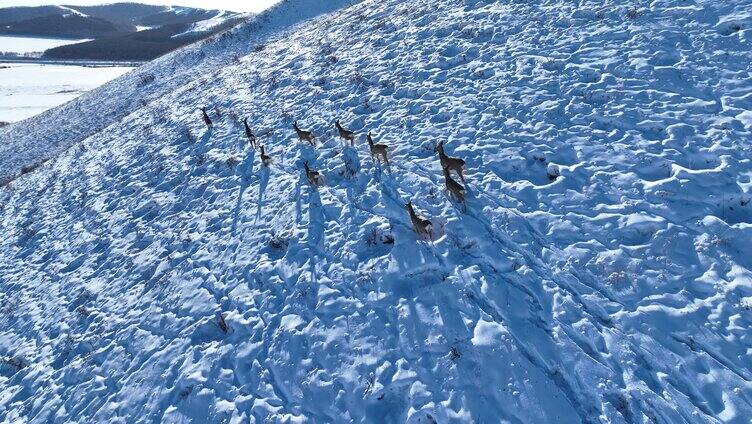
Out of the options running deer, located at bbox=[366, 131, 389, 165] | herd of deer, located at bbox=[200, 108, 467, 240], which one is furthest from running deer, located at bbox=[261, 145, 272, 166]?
running deer, located at bbox=[366, 131, 389, 165]

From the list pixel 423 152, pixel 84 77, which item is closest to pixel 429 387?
pixel 423 152

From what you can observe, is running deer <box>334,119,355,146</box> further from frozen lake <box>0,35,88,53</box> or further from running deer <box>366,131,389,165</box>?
frozen lake <box>0,35,88,53</box>

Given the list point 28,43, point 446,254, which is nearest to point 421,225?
point 446,254

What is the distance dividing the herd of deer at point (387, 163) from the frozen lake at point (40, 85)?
48.9 metres

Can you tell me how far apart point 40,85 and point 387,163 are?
7649 centimetres

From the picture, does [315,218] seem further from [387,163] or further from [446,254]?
[446,254]

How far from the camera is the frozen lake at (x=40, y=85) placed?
5106cm

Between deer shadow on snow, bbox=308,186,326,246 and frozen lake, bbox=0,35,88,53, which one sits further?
frozen lake, bbox=0,35,88,53

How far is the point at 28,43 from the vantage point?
413 ft

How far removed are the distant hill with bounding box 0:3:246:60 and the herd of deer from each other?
88.3m

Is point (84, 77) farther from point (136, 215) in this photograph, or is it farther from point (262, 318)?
point (262, 318)

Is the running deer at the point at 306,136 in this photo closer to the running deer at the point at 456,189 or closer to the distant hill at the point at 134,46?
the running deer at the point at 456,189

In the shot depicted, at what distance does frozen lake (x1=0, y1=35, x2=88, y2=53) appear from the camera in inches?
4531

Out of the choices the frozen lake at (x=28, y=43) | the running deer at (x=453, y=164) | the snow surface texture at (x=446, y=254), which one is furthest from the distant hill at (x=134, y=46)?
the running deer at (x=453, y=164)
